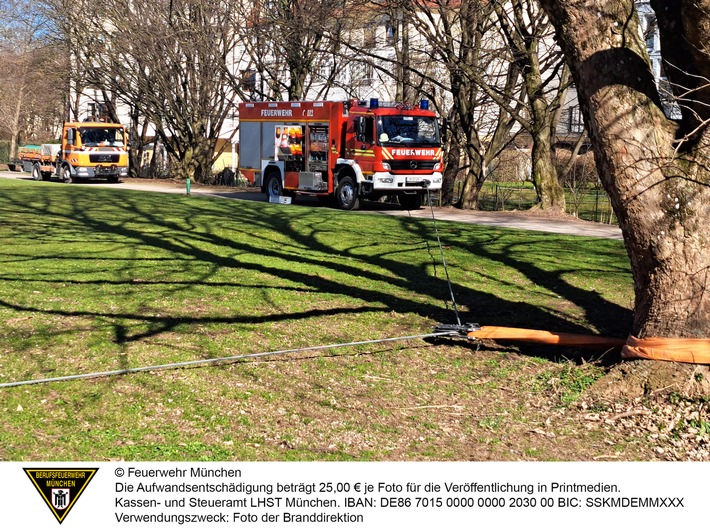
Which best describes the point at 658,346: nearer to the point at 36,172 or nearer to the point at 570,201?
the point at 570,201

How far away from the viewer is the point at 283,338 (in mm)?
8383

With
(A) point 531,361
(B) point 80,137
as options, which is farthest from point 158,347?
(B) point 80,137

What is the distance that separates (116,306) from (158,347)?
6.03 ft

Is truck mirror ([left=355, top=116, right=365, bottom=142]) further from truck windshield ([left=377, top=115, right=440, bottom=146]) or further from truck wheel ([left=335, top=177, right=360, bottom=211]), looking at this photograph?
truck wheel ([left=335, top=177, right=360, bottom=211])

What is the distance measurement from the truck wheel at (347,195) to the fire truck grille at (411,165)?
1268 millimetres

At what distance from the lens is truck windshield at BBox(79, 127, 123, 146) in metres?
37.9

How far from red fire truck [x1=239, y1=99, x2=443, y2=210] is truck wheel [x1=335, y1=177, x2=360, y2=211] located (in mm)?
11

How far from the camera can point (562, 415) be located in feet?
21.9

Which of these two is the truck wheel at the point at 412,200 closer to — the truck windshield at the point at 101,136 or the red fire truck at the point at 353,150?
the red fire truck at the point at 353,150

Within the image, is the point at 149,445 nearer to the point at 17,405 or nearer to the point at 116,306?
the point at 17,405

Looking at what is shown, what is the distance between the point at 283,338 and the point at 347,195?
1663 centimetres

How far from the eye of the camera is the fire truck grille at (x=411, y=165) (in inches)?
942
